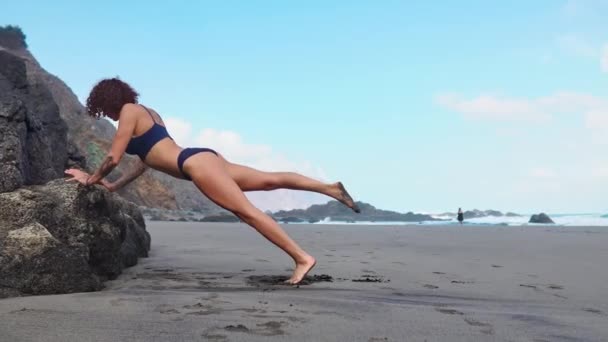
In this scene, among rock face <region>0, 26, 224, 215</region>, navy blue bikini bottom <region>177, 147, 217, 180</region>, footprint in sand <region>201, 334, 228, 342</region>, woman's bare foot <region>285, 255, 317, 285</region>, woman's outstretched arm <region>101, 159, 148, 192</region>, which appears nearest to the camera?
footprint in sand <region>201, 334, 228, 342</region>

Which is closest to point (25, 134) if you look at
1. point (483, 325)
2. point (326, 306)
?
point (326, 306)

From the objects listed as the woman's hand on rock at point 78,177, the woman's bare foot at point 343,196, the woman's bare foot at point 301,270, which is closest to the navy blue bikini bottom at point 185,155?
the woman's hand on rock at point 78,177

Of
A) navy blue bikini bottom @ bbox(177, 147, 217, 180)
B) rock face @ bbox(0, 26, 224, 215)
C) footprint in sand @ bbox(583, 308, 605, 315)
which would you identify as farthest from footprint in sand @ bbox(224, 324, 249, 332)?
rock face @ bbox(0, 26, 224, 215)

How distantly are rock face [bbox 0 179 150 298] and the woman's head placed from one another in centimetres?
61

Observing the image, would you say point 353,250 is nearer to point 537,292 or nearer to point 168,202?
point 537,292

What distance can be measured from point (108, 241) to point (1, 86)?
6.20 ft

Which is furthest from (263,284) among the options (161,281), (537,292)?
(537,292)

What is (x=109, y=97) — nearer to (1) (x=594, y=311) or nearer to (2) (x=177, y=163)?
(2) (x=177, y=163)

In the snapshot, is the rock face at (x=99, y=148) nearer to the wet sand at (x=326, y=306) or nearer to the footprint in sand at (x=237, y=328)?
the wet sand at (x=326, y=306)

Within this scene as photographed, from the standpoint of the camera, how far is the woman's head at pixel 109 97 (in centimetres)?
406

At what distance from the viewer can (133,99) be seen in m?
4.14

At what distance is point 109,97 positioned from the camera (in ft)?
13.3

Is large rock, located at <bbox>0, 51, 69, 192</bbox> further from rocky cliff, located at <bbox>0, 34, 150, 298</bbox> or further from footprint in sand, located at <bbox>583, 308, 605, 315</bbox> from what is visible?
footprint in sand, located at <bbox>583, 308, 605, 315</bbox>

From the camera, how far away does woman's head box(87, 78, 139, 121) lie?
13.3 feet
